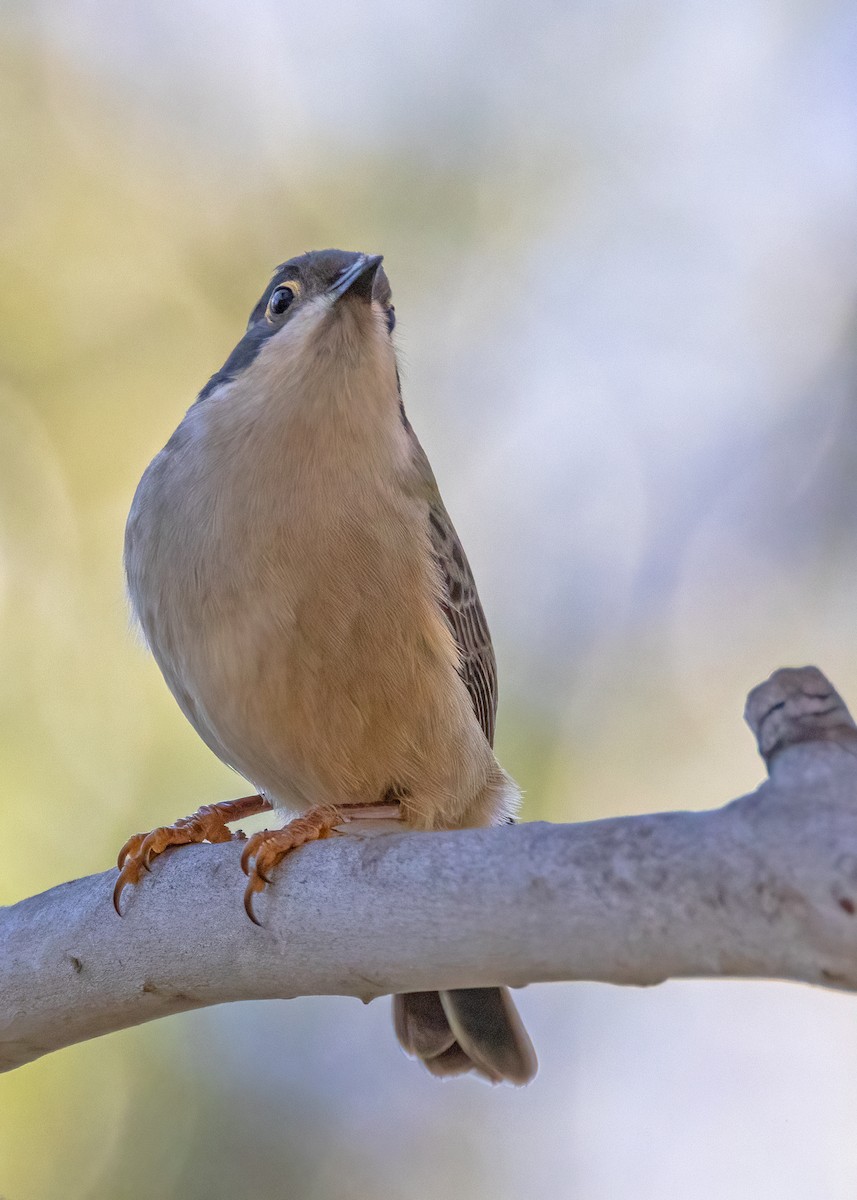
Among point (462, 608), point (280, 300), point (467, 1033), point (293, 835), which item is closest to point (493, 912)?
point (293, 835)

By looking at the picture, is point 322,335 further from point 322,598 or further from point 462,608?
point 462,608

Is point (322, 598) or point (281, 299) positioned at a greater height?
point (281, 299)

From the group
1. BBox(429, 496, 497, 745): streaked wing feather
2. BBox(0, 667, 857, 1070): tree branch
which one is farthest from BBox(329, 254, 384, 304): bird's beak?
BBox(0, 667, 857, 1070): tree branch

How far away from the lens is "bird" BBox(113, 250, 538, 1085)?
12.3ft

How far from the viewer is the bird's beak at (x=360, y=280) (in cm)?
403

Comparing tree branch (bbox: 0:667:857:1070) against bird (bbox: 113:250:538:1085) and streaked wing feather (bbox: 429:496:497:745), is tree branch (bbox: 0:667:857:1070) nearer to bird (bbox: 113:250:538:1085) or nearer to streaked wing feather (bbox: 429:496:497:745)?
bird (bbox: 113:250:538:1085)

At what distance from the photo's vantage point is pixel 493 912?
2342mm

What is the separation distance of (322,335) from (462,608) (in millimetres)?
1086

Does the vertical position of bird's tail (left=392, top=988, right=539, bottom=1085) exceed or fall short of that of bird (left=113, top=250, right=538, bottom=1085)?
it falls short

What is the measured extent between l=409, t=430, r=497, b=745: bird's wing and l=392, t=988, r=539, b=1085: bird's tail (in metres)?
1.00

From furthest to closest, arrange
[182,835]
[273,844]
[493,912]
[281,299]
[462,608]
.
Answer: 1. [462,608]
2. [281,299]
3. [182,835]
4. [273,844]
5. [493,912]

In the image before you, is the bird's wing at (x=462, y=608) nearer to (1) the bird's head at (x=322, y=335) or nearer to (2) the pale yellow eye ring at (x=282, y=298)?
(1) the bird's head at (x=322, y=335)

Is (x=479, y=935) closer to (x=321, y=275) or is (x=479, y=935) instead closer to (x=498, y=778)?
(x=498, y=778)

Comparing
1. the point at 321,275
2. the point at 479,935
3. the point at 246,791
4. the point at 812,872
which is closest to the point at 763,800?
the point at 812,872
